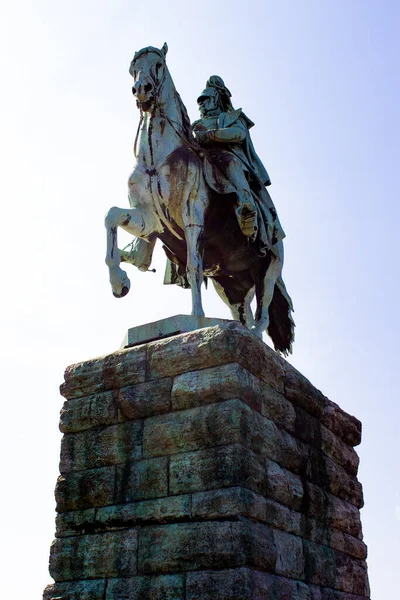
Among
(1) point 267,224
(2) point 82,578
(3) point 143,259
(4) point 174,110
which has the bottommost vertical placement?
(2) point 82,578

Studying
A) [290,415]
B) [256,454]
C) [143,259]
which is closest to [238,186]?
[143,259]

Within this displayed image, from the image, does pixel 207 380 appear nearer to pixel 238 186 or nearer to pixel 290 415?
pixel 290 415

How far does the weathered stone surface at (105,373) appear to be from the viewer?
6.81 m

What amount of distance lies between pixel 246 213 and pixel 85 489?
3.05 metres

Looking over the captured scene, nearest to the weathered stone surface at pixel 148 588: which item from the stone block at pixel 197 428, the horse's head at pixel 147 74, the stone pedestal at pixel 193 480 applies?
the stone pedestal at pixel 193 480

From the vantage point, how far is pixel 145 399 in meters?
6.62

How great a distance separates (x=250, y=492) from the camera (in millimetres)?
5910

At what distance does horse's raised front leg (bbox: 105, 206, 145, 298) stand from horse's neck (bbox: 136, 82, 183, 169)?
556 mm

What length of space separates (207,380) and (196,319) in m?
0.88

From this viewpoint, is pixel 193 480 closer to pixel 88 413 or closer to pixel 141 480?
pixel 141 480

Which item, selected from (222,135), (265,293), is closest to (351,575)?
(265,293)

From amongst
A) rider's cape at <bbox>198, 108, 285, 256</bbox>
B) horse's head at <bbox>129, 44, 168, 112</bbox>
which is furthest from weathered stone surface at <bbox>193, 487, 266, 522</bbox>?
horse's head at <bbox>129, 44, 168, 112</bbox>

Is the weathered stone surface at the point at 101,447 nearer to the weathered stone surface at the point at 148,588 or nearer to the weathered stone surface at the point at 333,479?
the weathered stone surface at the point at 148,588

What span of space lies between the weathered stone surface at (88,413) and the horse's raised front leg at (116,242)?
104 centimetres
